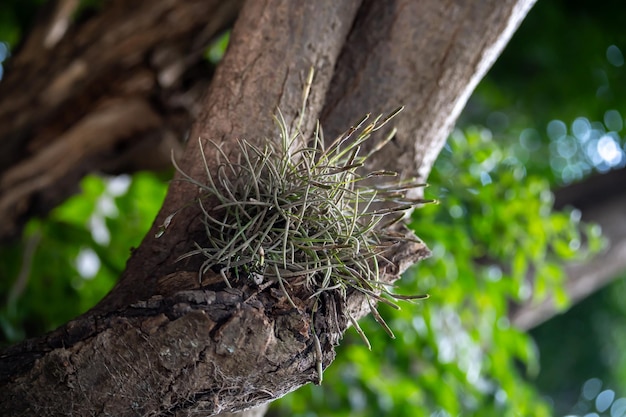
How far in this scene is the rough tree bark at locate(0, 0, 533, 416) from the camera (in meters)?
0.47

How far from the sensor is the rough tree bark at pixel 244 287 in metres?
0.47

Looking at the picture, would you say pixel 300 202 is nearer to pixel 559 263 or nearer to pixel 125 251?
pixel 125 251

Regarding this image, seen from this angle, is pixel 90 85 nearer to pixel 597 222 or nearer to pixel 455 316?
pixel 455 316

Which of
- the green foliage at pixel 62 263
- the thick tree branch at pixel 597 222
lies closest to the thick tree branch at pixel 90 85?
the green foliage at pixel 62 263

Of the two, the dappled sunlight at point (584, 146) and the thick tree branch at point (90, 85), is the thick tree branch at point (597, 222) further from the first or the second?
the thick tree branch at point (90, 85)

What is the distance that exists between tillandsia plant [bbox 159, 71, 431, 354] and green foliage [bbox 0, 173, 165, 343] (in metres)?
0.60

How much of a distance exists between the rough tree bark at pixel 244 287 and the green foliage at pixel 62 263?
0.56 m

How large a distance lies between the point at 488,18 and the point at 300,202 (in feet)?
0.97

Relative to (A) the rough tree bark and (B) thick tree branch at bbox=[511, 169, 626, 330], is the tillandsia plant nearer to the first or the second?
(A) the rough tree bark

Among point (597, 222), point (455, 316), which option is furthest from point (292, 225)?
point (597, 222)

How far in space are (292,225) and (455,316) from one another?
0.78 metres

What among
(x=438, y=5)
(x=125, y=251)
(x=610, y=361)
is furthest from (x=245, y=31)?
(x=610, y=361)

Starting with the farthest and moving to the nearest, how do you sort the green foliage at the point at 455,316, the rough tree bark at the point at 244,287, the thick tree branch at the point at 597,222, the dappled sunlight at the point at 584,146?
the dappled sunlight at the point at 584,146 → the thick tree branch at the point at 597,222 → the green foliage at the point at 455,316 → the rough tree bark at the point at 244,287

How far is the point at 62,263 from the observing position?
1.20 metres
